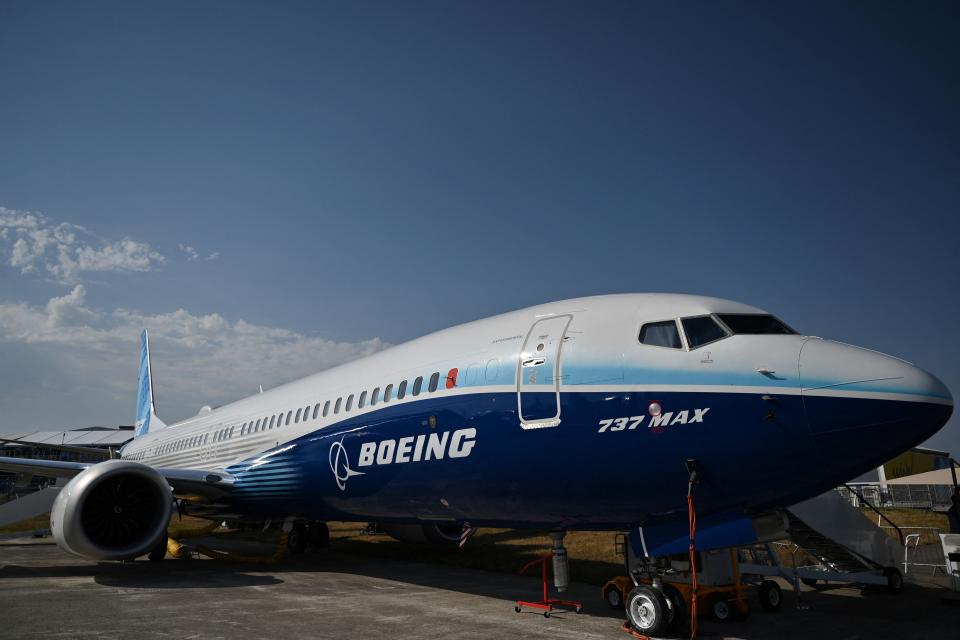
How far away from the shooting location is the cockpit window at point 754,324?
6.18m

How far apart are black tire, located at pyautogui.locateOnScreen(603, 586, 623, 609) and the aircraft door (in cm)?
294

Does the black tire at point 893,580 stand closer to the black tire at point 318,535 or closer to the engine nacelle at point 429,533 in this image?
the engine nacelle at point 429,533

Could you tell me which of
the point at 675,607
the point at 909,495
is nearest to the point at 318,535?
the point at 675,607

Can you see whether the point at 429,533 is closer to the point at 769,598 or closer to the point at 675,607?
the point at 769,598

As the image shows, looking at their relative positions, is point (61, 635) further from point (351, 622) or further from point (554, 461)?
point (554, 461)

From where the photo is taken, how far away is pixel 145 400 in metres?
28.9

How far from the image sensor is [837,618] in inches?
310

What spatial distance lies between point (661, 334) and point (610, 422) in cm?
104

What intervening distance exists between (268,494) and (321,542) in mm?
4565

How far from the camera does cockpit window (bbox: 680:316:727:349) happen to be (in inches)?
243

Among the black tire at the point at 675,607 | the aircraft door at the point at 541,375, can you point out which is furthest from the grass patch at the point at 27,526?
the black tire at the point at 675,607

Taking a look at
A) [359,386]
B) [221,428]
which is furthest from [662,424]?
[221,428]

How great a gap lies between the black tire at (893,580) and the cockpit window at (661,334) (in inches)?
256

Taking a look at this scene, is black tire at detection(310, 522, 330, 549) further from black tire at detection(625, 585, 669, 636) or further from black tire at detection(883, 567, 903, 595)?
black tire at detection(883, 567, 903, 595)
